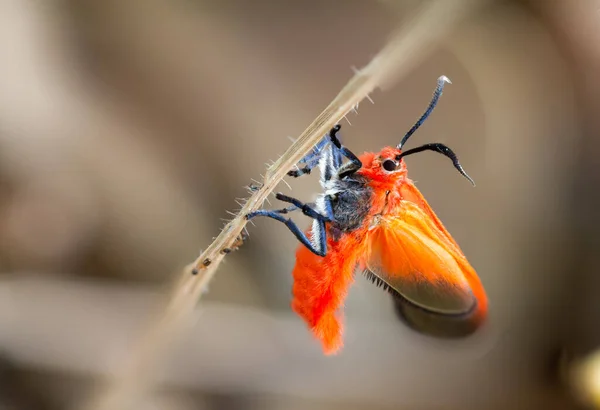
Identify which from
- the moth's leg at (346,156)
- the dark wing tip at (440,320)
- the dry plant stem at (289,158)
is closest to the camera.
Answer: the dry plant stem at (289,158)

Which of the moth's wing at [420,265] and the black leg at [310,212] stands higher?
the moth's wing at [420,265]

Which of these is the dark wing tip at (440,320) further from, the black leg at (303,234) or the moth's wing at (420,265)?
the black leg at (303,234)

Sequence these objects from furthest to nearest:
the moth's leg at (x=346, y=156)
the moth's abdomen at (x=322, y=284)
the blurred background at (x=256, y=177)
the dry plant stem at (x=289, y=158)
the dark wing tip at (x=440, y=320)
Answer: the blurred background at (x=256, y=177)
the dark wing tip at (x=440, y=320)
the moth's abdomen at (x=322, y=284)
the moth's leg at (x=346, y=156)
the dry plant stem at (x=289, y=158)

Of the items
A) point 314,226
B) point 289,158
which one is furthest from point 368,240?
point 289,158

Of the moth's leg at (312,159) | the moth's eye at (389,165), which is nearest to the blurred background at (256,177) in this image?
the moth's leg at (312,159)

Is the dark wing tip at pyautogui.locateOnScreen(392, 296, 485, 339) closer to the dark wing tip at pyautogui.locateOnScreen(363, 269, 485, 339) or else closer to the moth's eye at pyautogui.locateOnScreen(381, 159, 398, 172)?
the dark wing tip at pyautogui.locateOnScreen(363, 269, 485, 339)

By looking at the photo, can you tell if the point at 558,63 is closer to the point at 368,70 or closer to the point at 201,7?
the point at 201,7
